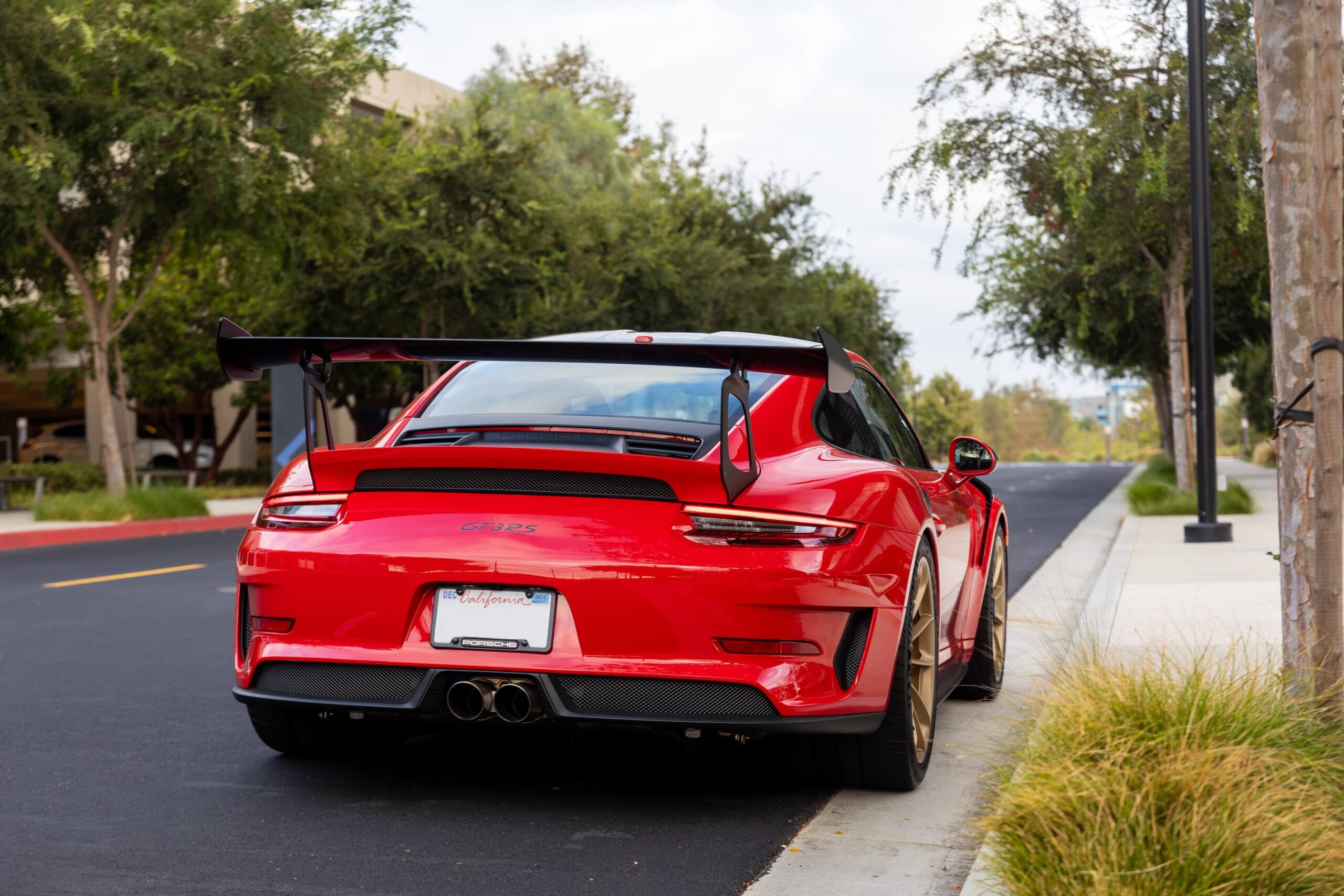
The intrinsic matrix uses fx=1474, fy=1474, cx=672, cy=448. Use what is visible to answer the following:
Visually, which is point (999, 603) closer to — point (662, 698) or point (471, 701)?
point (662, 698)

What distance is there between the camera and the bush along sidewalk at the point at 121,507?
19688mm

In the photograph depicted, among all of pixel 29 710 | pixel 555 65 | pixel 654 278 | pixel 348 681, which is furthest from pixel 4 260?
pixel 555 65

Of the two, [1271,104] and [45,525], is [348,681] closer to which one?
[1271,104]

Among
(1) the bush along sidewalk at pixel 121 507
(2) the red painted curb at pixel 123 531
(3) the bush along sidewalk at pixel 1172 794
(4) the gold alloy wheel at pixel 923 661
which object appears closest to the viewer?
(3) the bush along sidewalk at pixel 1172 794

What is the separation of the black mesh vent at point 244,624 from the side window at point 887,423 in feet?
7.33

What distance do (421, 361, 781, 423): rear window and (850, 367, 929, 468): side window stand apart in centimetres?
61

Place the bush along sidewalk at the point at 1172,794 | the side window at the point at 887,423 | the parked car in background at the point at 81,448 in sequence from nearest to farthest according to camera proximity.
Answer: the bush along sidewalk at the point at 1172,794, the side window at the point at 887,423, the parked car in background at the point at 81,448

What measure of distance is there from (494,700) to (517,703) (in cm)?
7

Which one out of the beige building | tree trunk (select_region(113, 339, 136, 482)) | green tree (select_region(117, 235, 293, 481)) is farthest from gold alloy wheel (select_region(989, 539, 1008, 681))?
the beige building

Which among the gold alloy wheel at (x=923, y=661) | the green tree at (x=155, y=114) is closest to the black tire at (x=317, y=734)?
the gold alloy wheel at (x=923, y=661)

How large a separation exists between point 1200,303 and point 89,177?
14.7 metres

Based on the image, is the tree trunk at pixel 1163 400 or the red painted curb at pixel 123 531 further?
the tree trunk at pixel 1163 400

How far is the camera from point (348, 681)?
4.38 metres

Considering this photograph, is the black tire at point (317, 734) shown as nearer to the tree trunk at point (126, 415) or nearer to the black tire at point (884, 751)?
the black tire at point (884, 751)
